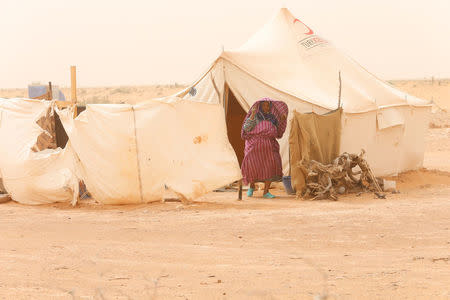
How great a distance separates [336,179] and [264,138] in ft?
3.80

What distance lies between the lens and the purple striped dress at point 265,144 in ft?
31.0

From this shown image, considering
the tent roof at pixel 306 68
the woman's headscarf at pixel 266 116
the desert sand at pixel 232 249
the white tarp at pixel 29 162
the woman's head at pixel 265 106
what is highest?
the tent roof at pixel 306 68

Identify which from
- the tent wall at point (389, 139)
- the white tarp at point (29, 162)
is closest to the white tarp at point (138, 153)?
the white tarp at point (29, 162)

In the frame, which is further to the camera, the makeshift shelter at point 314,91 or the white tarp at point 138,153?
the makeshift shelter at point 314,91

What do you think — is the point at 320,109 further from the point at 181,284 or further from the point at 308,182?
the point at 181,284

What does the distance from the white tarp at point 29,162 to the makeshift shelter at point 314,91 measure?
271cm

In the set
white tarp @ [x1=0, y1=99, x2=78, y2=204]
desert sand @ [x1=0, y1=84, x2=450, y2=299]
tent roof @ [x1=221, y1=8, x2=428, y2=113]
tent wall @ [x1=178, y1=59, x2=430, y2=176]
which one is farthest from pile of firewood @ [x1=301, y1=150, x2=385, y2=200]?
white tarp @ [x1=0, y1=99, x2=78, y2=204]

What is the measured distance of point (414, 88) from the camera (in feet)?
152

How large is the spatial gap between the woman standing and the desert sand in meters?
0.37

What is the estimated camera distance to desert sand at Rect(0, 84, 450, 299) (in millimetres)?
4328

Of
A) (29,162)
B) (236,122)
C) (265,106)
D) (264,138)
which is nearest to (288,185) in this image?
(264,138)

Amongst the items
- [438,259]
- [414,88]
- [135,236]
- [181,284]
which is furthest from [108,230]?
[414,88]

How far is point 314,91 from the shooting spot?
11.2m

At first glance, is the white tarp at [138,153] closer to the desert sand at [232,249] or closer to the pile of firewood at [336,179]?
the desert sand at [232,249]
